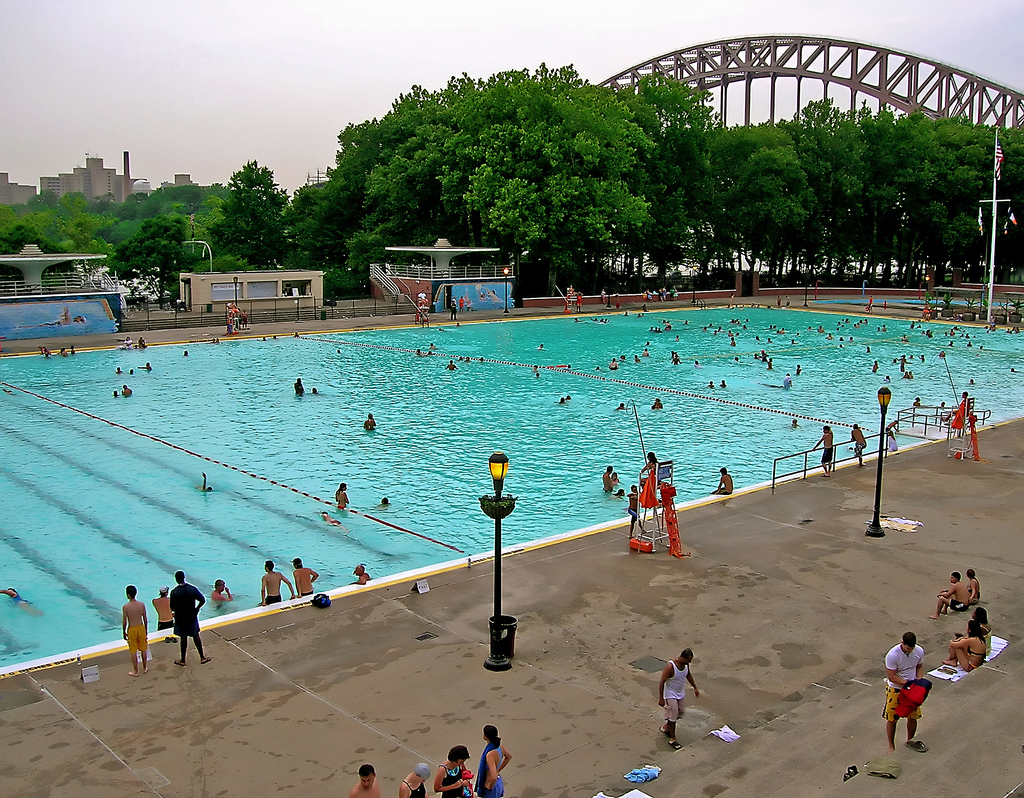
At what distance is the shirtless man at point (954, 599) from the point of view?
15.1 meters

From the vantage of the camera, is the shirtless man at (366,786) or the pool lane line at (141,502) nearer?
the shirtless man at (366,786)

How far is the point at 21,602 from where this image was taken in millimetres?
18531

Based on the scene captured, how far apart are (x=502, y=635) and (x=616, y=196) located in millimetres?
59443

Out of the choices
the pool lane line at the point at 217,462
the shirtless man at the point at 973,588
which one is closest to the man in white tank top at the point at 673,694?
the shirtless man at the point at 973,588

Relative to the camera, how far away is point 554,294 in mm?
76188

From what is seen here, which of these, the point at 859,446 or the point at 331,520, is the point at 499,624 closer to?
the point at 331,520

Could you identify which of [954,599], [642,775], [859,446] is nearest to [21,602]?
[642,775]

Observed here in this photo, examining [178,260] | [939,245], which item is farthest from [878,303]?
[178,260]

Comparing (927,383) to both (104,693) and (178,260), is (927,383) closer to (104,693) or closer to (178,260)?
(104,693)

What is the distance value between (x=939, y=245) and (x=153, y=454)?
264 feet

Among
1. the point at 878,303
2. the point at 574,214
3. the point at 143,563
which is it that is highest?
the point at 574,214

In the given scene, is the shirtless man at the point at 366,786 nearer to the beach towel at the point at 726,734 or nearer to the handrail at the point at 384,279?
the beach towel at the point at 726,734

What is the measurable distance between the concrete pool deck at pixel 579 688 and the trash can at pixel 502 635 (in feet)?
0.96

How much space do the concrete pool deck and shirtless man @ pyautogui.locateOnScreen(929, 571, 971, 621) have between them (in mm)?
295
